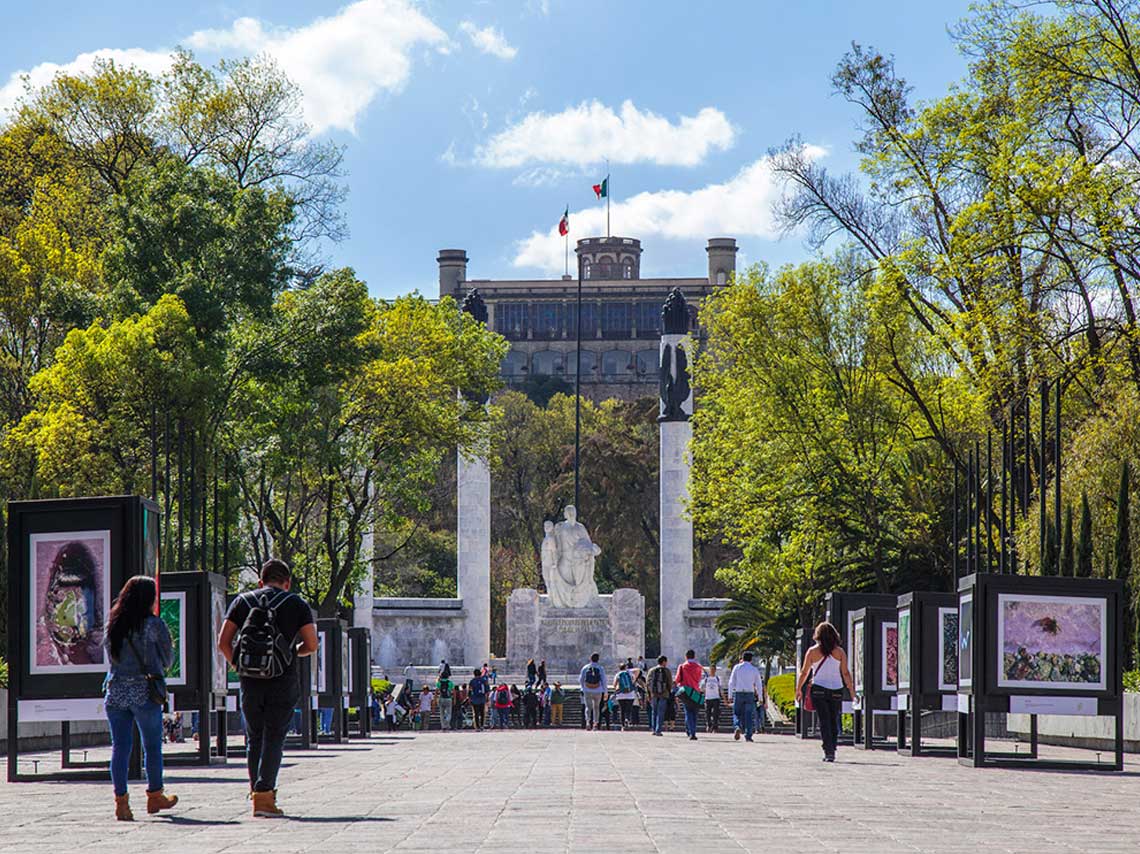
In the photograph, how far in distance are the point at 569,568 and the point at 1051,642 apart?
41565 mm

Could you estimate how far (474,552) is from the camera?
210 ft

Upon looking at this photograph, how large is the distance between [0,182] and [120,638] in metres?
32.8

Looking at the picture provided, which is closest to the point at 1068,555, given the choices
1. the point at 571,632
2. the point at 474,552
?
the point at 571,632

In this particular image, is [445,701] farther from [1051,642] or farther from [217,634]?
[1051,642]

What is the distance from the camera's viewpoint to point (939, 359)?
42.8 meters

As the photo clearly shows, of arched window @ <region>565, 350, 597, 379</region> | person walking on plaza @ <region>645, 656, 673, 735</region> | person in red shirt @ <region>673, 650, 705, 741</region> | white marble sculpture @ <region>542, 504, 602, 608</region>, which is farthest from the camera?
arched window @ <region>565, 350, 597, 379</region>

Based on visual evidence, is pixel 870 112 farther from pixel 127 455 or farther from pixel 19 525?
pixel 19 525

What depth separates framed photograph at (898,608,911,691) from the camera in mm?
22516

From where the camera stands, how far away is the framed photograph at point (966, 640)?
1892cm

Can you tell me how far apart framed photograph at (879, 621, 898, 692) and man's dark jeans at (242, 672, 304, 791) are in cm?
1481

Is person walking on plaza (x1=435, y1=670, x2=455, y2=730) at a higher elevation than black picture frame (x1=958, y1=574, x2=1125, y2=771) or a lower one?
lower

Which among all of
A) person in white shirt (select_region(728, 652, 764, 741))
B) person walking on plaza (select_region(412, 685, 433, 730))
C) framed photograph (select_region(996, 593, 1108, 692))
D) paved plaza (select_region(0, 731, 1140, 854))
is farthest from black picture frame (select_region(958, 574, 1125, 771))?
person walking on plaza (select_region(412, 685, 433, 730))

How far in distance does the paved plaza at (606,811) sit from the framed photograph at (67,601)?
109 cm

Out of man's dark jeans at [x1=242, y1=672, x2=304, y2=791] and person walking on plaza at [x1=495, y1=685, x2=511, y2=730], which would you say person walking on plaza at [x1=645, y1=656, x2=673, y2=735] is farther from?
man's dark jeans at [x1=242, y1=672, x2=304, y2=791]
